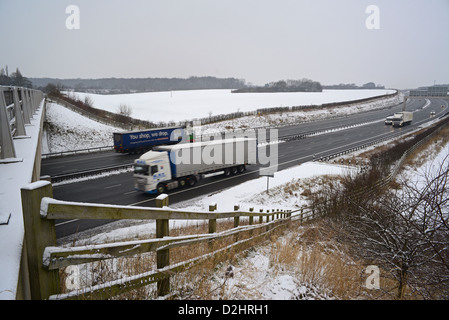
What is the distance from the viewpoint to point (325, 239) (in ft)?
36.9

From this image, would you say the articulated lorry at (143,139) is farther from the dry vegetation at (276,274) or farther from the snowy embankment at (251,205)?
the dry vegetation at (276,274)

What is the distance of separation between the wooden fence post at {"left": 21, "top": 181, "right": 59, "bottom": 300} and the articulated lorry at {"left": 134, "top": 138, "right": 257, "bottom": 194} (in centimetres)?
1928

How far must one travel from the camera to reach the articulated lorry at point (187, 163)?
21.5 m

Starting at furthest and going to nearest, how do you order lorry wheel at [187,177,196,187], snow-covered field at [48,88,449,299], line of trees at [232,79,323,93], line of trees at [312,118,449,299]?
line of trees at [232,79,323,93], lorry wheel at [187,177,196,187], line of trees at [312,118,449,299], snow-covered field at [48,88,449,299]

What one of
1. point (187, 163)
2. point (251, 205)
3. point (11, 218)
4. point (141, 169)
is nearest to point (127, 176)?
point (141, 169)

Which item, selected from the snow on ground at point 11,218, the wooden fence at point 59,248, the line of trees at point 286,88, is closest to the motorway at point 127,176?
the snow on ground at point 11,218

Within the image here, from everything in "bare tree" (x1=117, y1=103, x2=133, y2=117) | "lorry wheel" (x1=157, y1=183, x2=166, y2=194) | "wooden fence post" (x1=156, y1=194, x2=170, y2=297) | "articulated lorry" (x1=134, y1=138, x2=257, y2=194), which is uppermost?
"bare tree" (x1=117, y1=103, x2=133, y2=117)

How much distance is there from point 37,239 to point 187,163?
2134 centimetres

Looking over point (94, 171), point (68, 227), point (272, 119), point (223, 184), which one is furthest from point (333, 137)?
point (68, 227)

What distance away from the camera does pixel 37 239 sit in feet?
7.55

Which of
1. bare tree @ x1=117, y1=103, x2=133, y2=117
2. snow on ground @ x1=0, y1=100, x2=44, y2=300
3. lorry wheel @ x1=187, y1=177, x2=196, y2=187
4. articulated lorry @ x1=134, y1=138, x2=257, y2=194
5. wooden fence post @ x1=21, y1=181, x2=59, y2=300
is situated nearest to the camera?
snow on ground @ x1=0, y1=100, x2=44, y2=300

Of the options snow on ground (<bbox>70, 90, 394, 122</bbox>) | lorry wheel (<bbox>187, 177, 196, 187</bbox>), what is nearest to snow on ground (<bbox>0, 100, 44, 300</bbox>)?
lorry wheel (<bbox>187, 177, 196, 187</bbox>)

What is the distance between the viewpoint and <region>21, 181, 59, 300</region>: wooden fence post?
7.38ft

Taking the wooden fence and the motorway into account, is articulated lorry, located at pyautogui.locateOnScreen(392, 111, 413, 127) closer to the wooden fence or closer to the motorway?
the motorway
